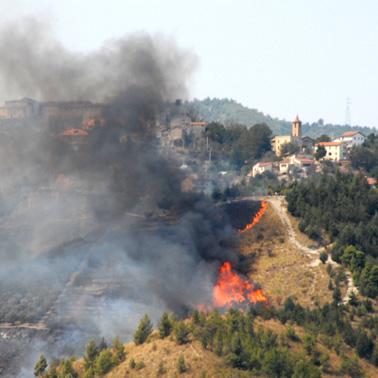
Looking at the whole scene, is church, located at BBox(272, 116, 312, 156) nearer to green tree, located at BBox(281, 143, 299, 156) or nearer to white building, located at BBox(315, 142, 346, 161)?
green tree, located at BBox(281, 143, 299, 156)

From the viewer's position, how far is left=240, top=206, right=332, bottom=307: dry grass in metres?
70.8

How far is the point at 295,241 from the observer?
8125 cm

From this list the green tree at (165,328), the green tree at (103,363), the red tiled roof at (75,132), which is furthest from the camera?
the red tiled roof at (75,132)

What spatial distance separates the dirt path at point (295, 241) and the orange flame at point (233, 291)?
7.84m

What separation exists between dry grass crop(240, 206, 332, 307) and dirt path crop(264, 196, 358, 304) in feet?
1.88

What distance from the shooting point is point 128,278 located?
76.2 metres

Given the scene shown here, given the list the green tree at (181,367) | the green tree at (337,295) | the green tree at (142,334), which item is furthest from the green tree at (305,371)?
the green tree at (337,295)

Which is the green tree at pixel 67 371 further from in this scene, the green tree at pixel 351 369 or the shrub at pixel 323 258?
the shrub at pixel 323 258

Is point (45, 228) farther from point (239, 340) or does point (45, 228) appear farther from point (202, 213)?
point (239, 340)

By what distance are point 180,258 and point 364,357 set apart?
85.8ft

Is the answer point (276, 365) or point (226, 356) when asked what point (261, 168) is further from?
point (276, 365)

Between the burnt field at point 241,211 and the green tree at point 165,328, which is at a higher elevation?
the burnt field at point 241,211

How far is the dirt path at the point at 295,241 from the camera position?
231ft

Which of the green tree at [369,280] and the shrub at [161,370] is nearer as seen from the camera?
the shrub at [161,370]
